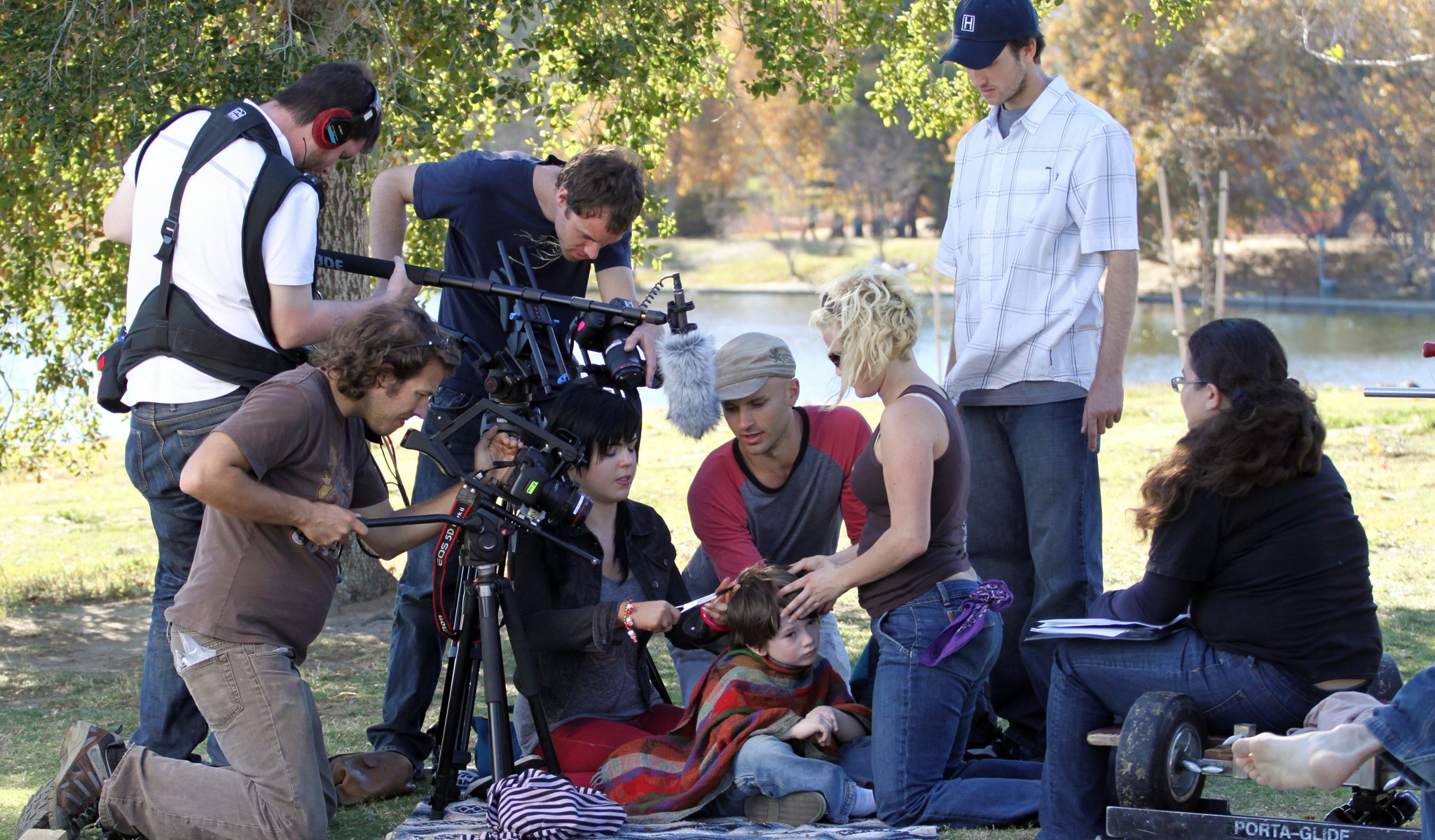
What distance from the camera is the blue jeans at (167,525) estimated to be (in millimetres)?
3335

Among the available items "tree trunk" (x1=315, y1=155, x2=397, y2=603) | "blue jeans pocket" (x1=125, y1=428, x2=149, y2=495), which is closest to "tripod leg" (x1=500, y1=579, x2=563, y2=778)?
"blue jeans pocket" (x1=125, y1=428, x2=149, y2=495)

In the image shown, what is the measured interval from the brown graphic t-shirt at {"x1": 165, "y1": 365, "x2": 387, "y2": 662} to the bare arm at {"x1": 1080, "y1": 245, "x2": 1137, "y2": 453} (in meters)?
2.02

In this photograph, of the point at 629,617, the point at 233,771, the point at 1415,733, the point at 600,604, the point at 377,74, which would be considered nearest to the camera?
the point at 1415,733

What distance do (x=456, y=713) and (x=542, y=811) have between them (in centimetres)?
45

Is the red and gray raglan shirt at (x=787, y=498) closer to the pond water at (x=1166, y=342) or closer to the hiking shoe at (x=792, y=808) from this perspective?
the hiking shoe at (x=792, y=808)

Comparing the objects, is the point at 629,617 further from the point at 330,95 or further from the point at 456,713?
the point at 330,95

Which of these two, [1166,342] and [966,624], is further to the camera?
[1166,342]

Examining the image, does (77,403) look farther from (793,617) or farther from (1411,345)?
(1411,345)

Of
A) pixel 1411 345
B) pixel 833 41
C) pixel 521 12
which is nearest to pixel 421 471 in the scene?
pixel 521 12

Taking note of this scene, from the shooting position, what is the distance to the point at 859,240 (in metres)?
42.2

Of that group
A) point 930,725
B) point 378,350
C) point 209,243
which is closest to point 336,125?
point 209,243

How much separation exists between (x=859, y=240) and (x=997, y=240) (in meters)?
38.6

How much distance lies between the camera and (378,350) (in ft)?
10.5

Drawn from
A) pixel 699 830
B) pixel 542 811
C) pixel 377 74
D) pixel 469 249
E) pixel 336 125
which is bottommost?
pixel 699 830
